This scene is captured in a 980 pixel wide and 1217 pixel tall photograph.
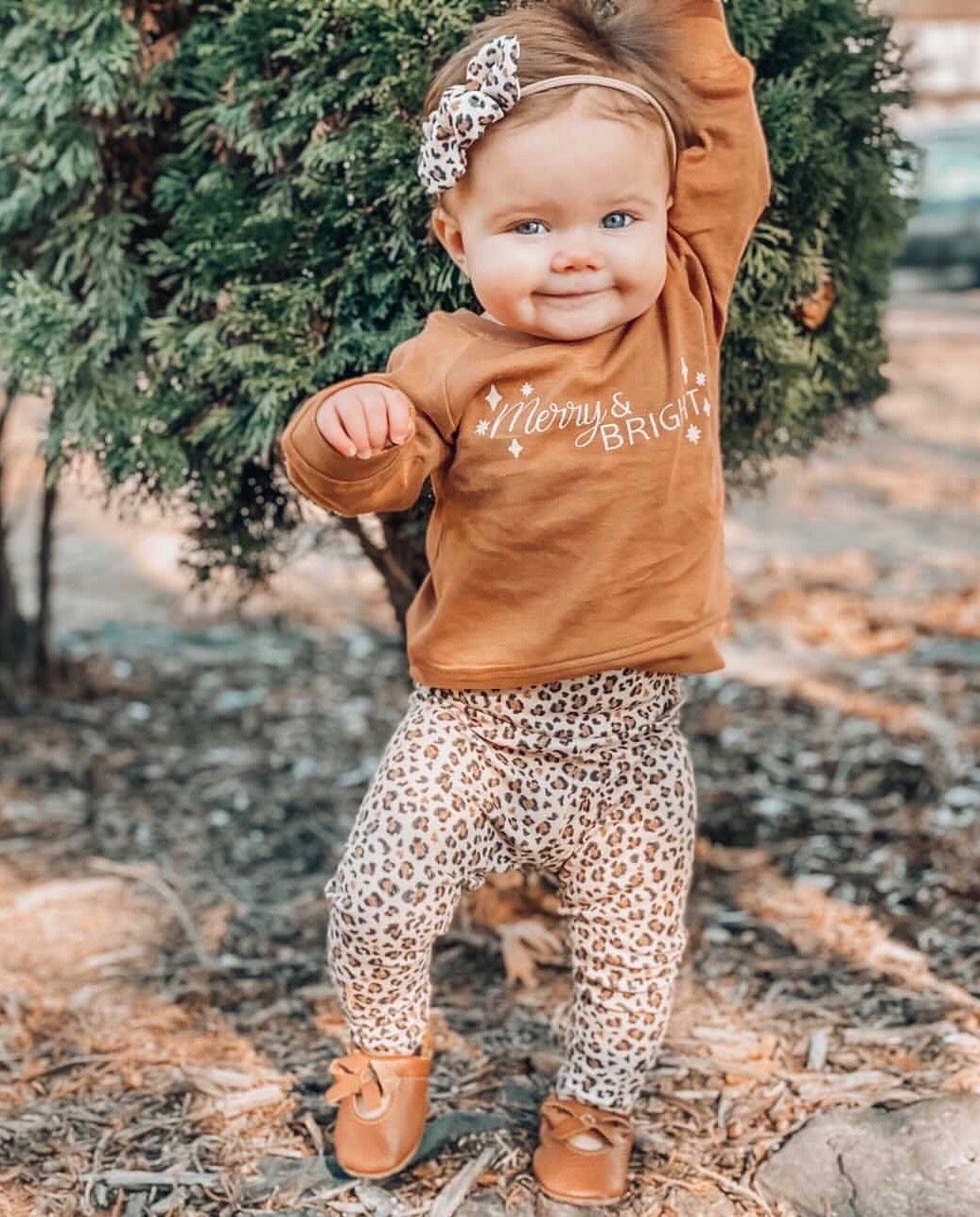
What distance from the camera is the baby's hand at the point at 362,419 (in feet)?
6.08

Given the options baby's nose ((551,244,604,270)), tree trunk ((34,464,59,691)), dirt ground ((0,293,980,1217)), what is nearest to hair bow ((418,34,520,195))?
baby's nose ((551,244,604,270))

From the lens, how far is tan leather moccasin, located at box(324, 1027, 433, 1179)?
2.21 meters

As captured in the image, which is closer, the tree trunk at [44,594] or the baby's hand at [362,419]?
the baby's hand at [362,419]

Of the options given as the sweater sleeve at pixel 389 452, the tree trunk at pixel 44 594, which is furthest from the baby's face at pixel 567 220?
the tree trunk at pixel 44 594

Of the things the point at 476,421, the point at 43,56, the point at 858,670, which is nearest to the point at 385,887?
the point at 476,421

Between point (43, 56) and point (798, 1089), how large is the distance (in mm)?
2016

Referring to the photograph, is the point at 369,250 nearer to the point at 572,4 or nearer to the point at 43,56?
the point at 572,4

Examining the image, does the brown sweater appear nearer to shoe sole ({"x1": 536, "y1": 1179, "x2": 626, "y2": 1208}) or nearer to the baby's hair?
the baby's hair

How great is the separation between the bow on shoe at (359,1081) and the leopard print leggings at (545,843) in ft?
0.08

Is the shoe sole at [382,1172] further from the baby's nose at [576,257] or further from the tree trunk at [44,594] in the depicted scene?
the tree trunk at [44,594]

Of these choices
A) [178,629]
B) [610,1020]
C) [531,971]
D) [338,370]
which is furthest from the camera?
[178,629]

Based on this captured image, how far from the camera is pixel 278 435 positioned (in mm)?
2473

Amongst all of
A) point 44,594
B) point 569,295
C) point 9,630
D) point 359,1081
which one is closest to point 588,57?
point 569,295

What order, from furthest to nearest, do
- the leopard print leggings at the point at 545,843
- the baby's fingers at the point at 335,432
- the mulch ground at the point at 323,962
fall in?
the mulch ground at the point at 323,962
the leopard print leggings at the point at 545,843
the baby's fingers at the point at 335,432
